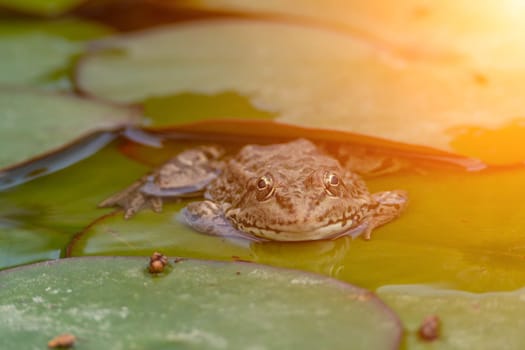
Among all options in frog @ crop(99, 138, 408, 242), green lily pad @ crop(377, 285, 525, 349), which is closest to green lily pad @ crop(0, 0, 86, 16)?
frog @ crop(99, 138, 408, 242)

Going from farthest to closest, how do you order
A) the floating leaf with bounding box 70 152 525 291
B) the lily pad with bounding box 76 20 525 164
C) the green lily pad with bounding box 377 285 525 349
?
1. the lily pad with bounding box 76 20 525 164
2. the floating leaf with bounding box 70 152 525 291
3. the green lily pad with bounding box 377 285 525 349

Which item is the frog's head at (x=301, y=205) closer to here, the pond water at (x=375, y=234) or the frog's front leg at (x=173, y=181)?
the pond water at (x=375, y=234)

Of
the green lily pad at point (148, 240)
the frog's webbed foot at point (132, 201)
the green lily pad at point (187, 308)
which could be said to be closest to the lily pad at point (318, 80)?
the frog's webbed foot at point (132, 201)

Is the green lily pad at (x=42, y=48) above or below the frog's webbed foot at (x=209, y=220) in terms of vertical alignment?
above

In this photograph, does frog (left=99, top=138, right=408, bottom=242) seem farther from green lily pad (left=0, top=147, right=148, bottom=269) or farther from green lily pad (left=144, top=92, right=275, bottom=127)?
green lily pad (left=144, top=92, right=275, bottom=127)

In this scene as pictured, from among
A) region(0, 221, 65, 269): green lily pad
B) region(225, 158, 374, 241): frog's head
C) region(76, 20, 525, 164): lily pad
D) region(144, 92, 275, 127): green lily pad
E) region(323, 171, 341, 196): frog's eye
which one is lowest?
region(0, 221, 65, 269): green lily pad

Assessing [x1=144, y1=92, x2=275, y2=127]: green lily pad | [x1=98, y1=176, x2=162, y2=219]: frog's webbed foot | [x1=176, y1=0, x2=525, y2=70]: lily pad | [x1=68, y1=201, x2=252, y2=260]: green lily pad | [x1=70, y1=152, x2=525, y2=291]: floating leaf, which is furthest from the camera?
[x1=176, y1=0, x2=525, y2=70]: lily pad
